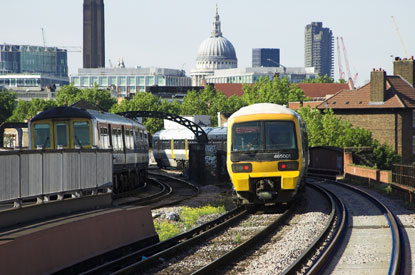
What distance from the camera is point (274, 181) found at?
75.1ft

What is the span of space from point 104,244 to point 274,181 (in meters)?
9.24

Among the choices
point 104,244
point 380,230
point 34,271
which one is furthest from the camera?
point 380,230

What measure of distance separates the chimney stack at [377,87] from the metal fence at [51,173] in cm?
6214

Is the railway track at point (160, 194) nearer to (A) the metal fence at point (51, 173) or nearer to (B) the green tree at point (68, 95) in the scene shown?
(A) the metal fence at point (51, 173)

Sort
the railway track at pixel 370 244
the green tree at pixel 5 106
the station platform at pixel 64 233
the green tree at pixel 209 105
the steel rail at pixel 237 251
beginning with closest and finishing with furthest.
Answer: the station platform at pixel 64 233 < the steel rail at pixel 237 251 < the railway track at pixel 370 244 < the green tree at pixel 209 105 < the green tree at pixel 5 106

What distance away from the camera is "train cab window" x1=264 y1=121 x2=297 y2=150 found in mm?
22797

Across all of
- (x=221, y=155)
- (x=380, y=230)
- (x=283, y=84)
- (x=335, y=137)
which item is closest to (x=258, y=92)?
(x=283, y=84)

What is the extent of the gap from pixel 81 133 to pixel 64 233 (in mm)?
14046

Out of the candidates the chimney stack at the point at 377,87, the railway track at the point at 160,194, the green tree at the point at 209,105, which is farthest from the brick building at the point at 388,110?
the green tree at the point at 209,105

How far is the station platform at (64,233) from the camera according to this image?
38.2 ft

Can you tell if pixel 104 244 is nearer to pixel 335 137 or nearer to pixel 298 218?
pixel 298 218

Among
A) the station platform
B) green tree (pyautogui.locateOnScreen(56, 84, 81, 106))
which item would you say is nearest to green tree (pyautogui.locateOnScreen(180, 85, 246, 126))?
green tree (pyautogui.locateOnScreen(56, 84, 81, 106))

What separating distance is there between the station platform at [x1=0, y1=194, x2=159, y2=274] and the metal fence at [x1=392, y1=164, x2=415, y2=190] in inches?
569

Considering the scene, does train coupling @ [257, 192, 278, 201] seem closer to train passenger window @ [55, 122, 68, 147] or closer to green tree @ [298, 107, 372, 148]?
train passenger window @ [55, 122, 68, 147]
